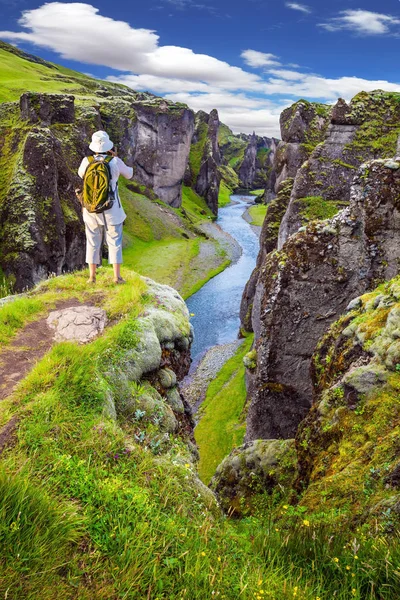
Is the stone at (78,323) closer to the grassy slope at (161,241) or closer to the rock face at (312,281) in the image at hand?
the rock face at (312,281)

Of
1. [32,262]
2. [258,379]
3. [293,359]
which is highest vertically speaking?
[293,359]

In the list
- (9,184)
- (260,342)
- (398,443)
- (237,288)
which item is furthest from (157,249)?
(398,443)

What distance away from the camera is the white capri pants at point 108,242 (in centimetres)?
1370

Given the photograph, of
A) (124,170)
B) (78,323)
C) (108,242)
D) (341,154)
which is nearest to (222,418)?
(341,154)

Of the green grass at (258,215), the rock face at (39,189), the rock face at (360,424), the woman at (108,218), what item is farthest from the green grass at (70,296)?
the green grass at (258,215)

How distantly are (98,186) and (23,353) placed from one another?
235 inches

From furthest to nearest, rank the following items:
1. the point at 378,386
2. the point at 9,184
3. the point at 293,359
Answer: the point at 9,184
the point at 293,359
the point at 378,386

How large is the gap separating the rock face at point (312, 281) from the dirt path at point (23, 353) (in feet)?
40.3

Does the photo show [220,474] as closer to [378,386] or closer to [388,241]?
[378,386]

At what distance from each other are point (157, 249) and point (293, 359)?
3597 inches

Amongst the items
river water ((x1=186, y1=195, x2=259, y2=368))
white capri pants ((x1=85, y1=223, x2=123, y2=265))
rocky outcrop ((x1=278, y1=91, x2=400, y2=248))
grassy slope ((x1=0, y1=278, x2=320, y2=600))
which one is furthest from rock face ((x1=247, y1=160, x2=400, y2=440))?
river water ((x1=186, y1=195, x2=259, y2=368))

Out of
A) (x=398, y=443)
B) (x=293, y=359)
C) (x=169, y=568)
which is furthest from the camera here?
(x=293, y=359)

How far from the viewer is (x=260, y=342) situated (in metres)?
21.3

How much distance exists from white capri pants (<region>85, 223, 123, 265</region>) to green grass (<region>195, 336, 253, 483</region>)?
20.9 meters
